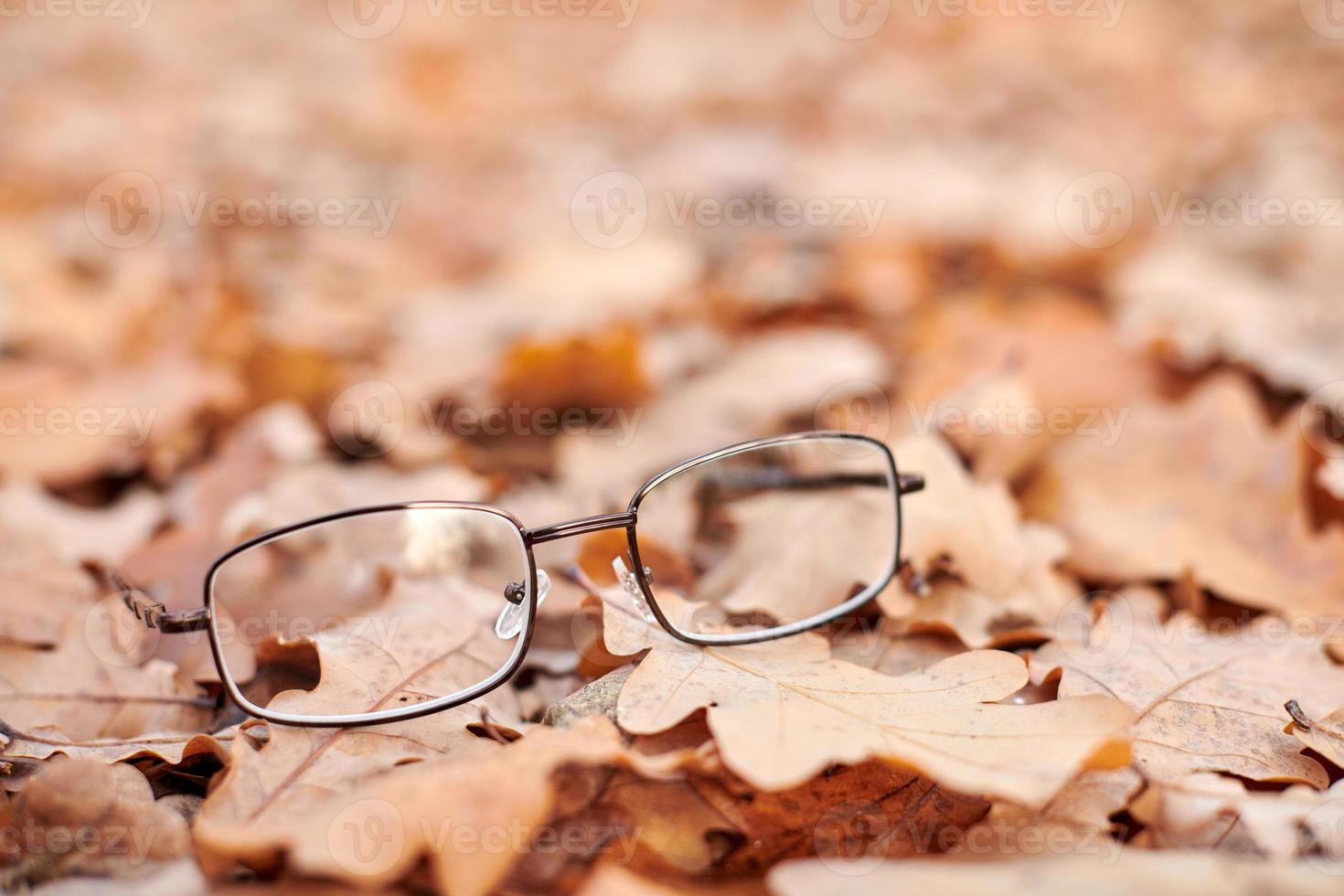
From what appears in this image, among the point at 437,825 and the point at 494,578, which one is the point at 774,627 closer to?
the point at 494,578

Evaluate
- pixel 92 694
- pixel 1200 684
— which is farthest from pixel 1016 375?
pixel 92 694

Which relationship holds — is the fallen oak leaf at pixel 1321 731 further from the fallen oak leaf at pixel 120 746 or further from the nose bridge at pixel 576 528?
the fallen oak leaf at pixel 120 746

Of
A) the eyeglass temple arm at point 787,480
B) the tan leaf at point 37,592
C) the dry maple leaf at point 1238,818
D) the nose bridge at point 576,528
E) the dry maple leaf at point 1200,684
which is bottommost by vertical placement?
the dry maple leaf at point 1200,684

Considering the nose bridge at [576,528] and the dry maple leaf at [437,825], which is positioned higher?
the nose bridge at [576,528]

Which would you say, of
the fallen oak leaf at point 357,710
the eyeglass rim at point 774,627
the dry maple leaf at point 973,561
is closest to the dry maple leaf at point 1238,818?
the dry maple leaf at point 973,561

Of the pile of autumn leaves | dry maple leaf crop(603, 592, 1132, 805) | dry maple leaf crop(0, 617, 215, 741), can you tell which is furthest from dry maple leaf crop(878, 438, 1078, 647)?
dry maple leaf crop(0, 617, 215, 741)
